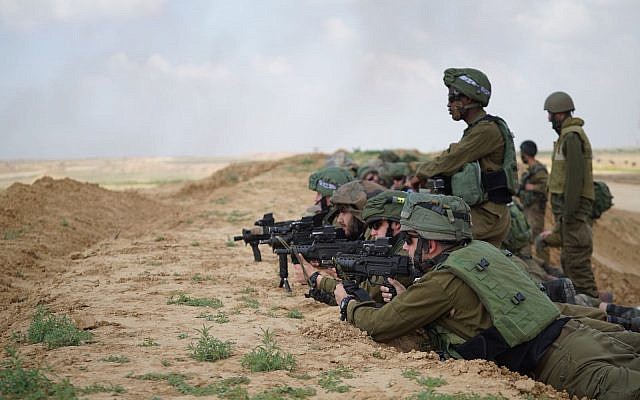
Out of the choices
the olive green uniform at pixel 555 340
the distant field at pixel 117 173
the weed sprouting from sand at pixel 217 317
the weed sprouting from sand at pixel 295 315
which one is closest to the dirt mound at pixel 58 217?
the weed sprouting from sand at pixel 217 317

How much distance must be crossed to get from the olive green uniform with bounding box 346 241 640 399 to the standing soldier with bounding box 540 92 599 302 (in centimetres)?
369

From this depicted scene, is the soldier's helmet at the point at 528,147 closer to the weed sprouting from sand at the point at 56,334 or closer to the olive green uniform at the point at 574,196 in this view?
the olive green uniform at the point at 574,196

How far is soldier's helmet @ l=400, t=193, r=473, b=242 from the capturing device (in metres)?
4.90

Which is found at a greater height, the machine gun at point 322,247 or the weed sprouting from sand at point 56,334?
the machine gun at point 322,247

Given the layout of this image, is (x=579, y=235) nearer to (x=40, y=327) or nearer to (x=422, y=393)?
(x=422, y=393)

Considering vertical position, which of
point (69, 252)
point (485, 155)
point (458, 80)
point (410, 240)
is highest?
point (458, 80)

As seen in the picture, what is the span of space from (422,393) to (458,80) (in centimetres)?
344

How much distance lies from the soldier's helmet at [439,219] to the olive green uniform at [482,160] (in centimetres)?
157

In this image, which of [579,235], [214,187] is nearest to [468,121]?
[579,235]

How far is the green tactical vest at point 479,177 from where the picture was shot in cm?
646

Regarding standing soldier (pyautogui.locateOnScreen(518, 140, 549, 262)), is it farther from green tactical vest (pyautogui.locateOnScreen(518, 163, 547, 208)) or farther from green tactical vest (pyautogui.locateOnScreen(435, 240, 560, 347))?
green tactical vest (pyautogui.locateOnScreen(435, 240, 560, 347))

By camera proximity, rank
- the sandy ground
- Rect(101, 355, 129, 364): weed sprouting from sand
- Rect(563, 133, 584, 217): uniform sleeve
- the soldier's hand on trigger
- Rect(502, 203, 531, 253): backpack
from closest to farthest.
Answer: the sandy ground, Rect(101, 355, 129, 364): weed sprouting from sand, the soldier's hand on trigger, Rect(563, 133, 584, 217): uniform sleeve, Rect(502, 203, 531, 253): backpack

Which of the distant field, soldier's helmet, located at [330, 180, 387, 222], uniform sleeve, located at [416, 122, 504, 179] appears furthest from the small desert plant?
the distant field

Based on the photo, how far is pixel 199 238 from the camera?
38.6 feet
